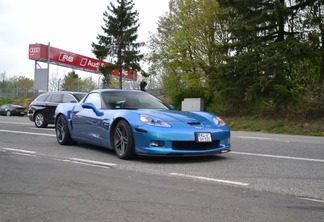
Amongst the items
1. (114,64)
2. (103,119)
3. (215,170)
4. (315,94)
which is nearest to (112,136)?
(103,119)

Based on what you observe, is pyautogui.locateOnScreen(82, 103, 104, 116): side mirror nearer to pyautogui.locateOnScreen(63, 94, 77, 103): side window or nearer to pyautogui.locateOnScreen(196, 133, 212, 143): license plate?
pyautogui.locateOnScreen(196, 133, 212, 143): license plate

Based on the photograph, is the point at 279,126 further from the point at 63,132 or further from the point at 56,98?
the point at 63,132

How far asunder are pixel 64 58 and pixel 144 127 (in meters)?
45.1

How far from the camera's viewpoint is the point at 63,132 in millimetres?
9055

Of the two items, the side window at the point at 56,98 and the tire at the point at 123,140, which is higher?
the side window at the point at 56,98

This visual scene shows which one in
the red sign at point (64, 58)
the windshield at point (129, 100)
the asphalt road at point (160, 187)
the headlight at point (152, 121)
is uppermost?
the red sign at point (64, 58)

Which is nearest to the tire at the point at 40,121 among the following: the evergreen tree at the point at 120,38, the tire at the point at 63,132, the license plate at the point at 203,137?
the tire at the point at 63,132

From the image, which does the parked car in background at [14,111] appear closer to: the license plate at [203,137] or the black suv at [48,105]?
the black suv at [48,105]

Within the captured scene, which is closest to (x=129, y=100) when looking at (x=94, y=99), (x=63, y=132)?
(x=94, y=99)

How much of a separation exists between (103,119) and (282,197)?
159 inches

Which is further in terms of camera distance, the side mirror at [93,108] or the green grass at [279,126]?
the green grass at [279,126]

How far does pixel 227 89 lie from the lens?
21938 mm

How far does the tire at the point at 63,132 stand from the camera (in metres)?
8.93

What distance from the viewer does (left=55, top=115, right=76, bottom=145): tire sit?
893 cm
